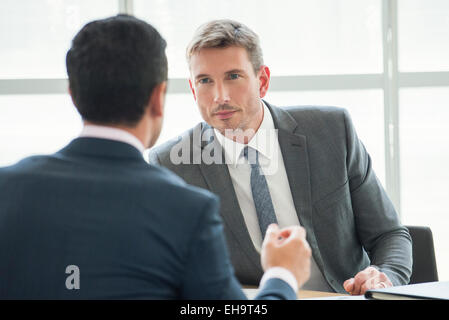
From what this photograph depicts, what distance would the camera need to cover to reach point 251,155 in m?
2.14

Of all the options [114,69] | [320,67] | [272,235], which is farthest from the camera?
[320,67]

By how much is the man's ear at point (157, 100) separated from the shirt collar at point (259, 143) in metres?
1.04

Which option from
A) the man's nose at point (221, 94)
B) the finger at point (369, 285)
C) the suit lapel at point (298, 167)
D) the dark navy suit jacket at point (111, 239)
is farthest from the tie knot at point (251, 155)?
the dark navy suit jacket at point (111, 239)

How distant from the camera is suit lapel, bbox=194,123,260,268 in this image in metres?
1.96

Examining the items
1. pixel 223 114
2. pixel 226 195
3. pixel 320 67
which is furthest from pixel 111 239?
pixel 320 67

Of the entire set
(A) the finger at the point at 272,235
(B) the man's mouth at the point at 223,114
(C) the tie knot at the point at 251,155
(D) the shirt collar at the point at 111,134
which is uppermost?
(B) the man's mouth at the point at 223,114

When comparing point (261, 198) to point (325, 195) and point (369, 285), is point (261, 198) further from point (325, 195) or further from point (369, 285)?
point (369, 285)

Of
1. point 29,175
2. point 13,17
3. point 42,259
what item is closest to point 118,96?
point 29,175

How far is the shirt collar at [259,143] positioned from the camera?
215 cm

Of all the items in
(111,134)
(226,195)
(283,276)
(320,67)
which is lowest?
(283,276)

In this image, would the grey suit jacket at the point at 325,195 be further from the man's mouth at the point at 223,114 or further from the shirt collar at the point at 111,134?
the shirt collar at the point at 111,134

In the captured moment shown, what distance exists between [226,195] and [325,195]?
1.24ft

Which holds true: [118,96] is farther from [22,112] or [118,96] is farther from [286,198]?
[22,112]

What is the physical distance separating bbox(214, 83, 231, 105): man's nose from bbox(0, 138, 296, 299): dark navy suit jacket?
1134 millimetres
